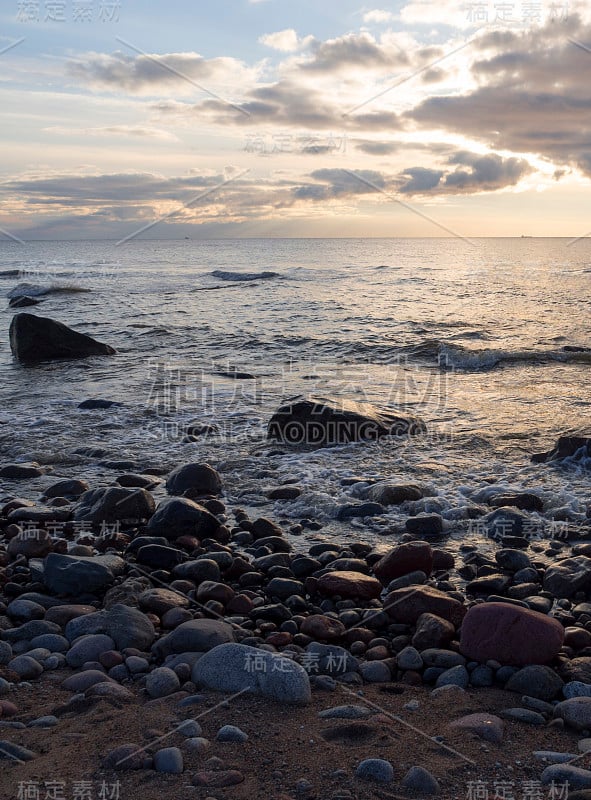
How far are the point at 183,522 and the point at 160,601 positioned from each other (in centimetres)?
127

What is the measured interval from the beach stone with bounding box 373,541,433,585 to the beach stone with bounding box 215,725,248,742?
6.62 feet

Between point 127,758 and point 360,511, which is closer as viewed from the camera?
point 127,758

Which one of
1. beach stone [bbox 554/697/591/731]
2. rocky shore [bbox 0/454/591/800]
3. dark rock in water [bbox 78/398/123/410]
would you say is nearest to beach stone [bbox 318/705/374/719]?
rocky shore [bbox 0/454/591/800]

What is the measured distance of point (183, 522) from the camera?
18.7 feet

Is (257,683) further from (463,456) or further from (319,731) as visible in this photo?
(463,456)

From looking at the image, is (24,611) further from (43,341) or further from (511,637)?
(43,341)

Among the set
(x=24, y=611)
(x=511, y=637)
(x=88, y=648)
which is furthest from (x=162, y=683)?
(x=511, y=637)

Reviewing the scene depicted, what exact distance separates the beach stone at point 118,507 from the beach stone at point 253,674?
2.59 meters

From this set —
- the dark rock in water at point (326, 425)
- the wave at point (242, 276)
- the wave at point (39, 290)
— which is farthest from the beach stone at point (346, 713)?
the wave at point (242, 276)

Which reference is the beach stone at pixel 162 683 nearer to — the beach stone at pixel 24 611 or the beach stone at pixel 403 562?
the beach stone at pixel 24 611

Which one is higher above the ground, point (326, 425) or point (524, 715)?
point (326, 425)

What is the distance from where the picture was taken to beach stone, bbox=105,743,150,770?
2.84m

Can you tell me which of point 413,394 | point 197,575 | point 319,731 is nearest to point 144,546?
point 197,575

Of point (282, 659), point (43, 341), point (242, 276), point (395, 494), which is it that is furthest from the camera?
point (242, 276)
